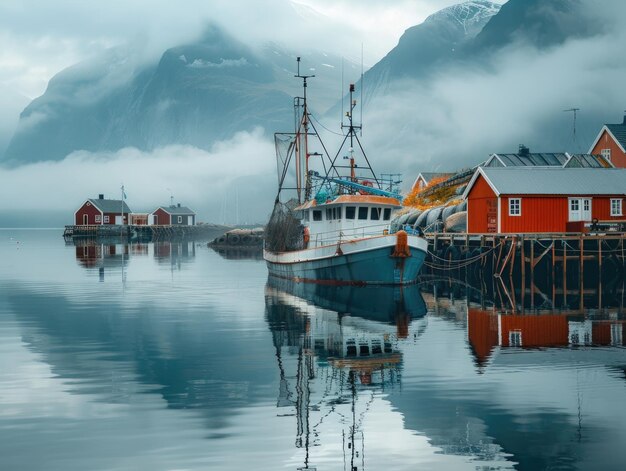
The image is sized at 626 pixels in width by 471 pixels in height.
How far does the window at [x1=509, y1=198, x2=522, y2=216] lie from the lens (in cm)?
5041

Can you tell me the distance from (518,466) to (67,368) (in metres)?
14.0

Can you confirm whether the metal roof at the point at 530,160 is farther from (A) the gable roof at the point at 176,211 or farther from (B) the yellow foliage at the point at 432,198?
(A) the gable roof at the point at 176,211

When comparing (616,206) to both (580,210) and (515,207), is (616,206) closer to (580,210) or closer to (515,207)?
(580,210)

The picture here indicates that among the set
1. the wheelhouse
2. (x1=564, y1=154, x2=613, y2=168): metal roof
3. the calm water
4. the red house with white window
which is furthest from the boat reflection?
(x1=564, y1=154, x2=613, y2=168): metal roof

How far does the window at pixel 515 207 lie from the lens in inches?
1984

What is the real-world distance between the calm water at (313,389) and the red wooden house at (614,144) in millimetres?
37027

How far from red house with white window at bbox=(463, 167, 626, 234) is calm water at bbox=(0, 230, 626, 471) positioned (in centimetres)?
1554

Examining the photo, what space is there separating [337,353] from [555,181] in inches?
1244

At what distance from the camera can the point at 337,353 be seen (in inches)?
967

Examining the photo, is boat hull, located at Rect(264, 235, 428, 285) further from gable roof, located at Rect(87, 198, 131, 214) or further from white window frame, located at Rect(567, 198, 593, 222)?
gable roof, located at Rect(87, 198, 131, 214)

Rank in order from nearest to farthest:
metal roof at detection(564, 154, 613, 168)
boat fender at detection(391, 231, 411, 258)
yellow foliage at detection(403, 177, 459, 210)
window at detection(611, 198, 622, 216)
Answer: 1. boat fender at detection(391, 231, 411, 258)
2. window at detection(611, 198, 622, 216)
3. metal roof at detection(564, 154, 613, 168)
4. yellow foliage at detection(403, 177, 459, 210)

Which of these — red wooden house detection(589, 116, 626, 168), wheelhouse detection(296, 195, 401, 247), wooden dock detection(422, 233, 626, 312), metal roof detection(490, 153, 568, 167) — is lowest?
wooden dock detection(422, 233, 626, 312)

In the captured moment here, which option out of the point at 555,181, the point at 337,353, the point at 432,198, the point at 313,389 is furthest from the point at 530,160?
the point at 313,389

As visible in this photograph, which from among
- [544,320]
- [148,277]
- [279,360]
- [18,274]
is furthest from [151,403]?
[18,274]
